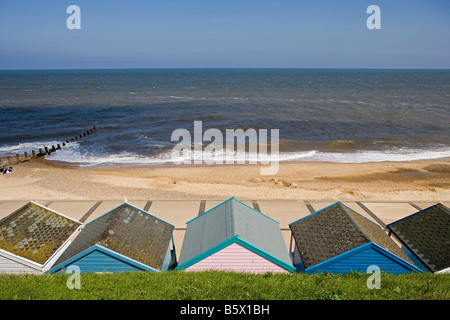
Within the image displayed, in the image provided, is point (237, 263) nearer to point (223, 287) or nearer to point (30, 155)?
point (223, 287)

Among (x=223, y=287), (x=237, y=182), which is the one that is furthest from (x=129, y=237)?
(x=237, y=182)

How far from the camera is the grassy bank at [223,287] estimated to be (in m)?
7.19

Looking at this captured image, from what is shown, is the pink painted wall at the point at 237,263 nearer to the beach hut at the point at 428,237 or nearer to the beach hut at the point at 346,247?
the beach hut at the point at 346,247

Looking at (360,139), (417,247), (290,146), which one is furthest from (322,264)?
(360,139)

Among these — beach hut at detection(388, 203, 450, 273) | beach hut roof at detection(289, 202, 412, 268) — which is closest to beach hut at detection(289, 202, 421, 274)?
beach hut roof at detection(289, 202, 412, 268)

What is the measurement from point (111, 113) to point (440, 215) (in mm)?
57115

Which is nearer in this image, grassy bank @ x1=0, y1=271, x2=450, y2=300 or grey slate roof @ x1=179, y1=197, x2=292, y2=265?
grassy bank @ x1=0, y1=271, x2=450, y2=300

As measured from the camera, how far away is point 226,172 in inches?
1075

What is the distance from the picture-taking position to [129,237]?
9664 mm

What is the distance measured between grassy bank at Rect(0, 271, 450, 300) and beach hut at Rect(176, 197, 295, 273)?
381 millimetres

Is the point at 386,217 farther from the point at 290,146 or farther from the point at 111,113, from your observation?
the point at 111,113

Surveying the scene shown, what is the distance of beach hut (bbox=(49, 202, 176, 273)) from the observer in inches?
346

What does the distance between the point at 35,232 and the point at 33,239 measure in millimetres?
317

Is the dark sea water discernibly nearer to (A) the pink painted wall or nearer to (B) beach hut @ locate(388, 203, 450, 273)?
(B) beach hut @ locate(388, 203, 450, 273)
